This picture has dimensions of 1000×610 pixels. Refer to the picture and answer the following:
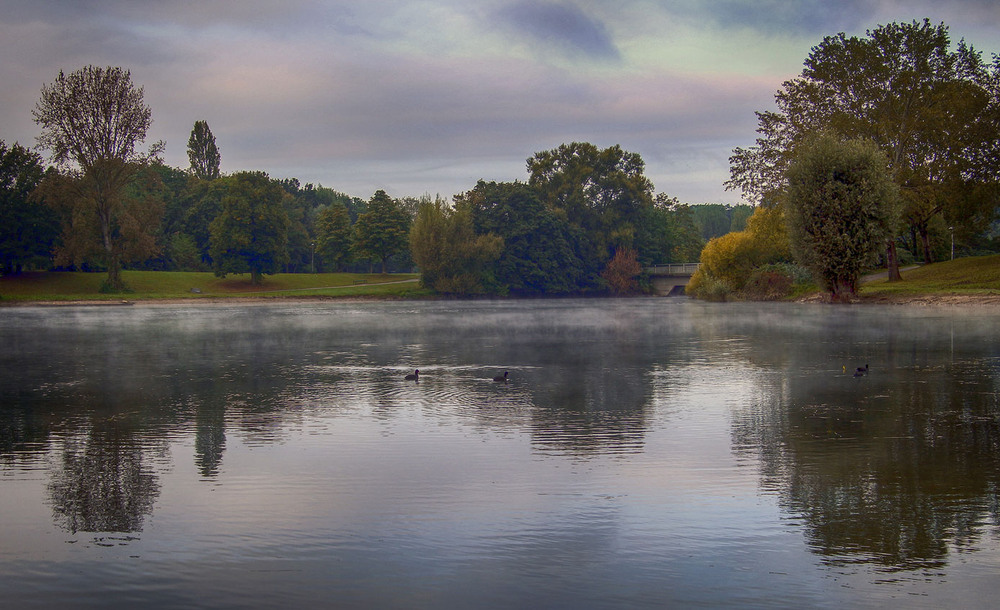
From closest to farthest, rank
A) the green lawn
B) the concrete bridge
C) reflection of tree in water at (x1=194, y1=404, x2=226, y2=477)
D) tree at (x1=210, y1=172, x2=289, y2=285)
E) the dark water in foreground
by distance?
1. the dark water in foreground
2. reflection of tree in water at (x1=194, y1=404, x2=226, y2=477)
3. the green lawn
4. tree at (x1=210, y1=172, x2=289, y2=285)
5. the concrete bridge

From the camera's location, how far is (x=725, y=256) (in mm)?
93625

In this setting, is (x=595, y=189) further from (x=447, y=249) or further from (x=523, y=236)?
(x=447, y=249)

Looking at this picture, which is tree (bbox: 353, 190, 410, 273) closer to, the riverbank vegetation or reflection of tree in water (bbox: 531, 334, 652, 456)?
the riverbank vegetation

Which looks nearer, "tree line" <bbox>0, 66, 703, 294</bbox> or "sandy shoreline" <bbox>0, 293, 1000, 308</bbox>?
"sandy shoreline" <bbox>0, 293, 1000, 308</bbox>

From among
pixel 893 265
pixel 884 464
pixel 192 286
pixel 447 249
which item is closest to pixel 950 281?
pixel 893 265

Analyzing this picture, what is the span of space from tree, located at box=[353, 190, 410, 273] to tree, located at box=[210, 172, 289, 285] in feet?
59.5

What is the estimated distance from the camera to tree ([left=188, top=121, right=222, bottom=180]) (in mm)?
178375

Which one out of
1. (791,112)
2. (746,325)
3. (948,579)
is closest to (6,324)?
(746,325)

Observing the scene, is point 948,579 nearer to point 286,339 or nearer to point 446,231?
point 286,339

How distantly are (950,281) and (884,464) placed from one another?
214 feet

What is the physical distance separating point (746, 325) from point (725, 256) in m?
50.1

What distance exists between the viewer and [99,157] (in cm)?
9138

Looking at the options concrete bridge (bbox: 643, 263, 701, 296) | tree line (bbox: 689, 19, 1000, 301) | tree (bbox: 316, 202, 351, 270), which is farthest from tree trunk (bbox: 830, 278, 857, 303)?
tree (bbox: 316, 202, 351, 270)

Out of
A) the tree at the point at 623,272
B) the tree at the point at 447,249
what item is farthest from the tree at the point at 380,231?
the tree at the point at 623,272
